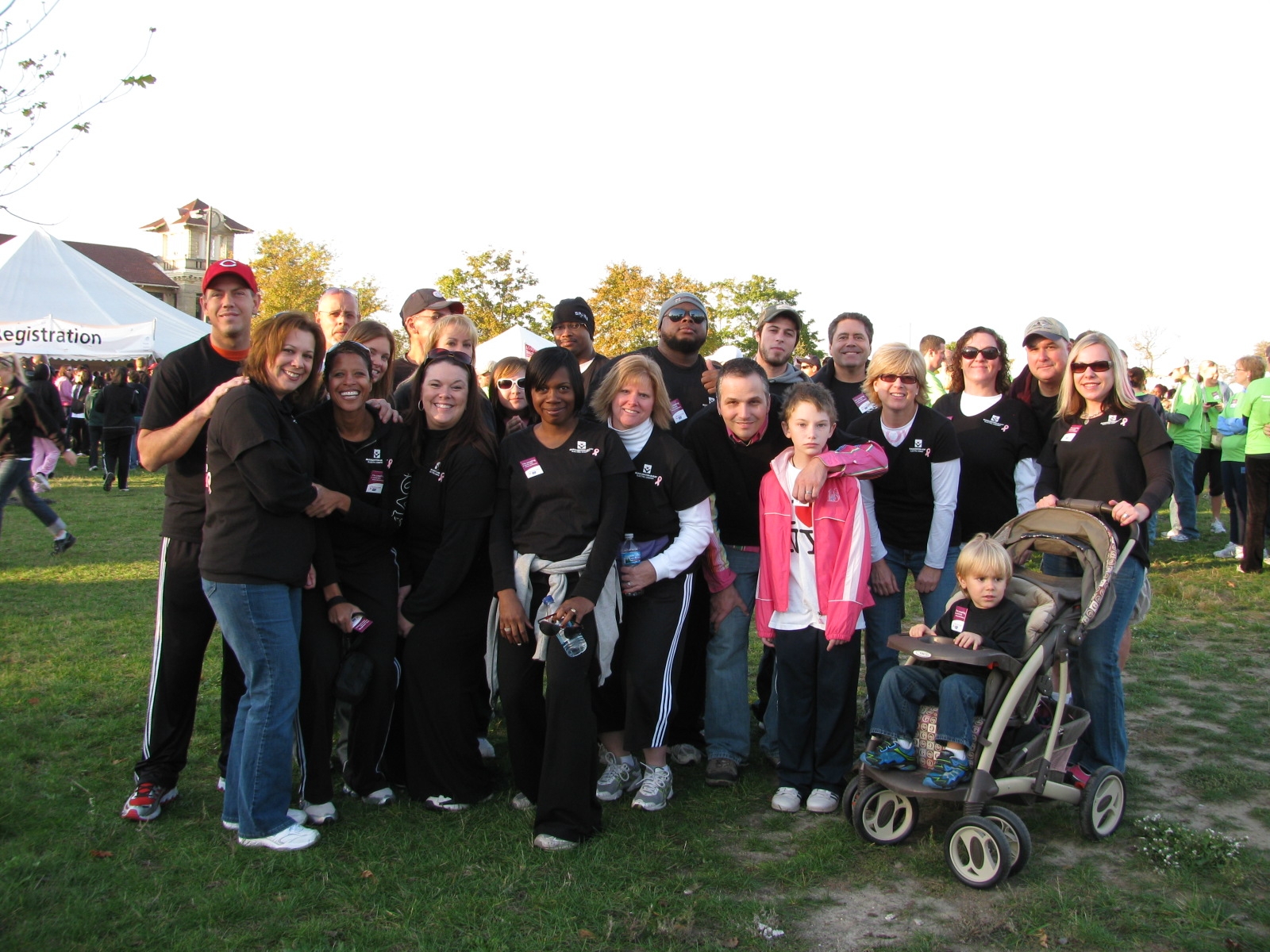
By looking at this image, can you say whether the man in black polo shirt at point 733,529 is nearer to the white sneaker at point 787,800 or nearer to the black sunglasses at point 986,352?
the white sneaker at point 787,800

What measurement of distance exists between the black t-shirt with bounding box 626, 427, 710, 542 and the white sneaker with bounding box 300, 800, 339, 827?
1.90 metres

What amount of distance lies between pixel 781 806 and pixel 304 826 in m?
2.22

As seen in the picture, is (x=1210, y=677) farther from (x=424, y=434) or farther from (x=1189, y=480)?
(x=1189, y=480)

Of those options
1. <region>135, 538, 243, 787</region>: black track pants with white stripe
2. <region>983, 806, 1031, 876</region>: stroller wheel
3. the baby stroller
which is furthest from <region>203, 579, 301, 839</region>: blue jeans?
<region>983, 806, 1031, 876</region>: stroller wheel

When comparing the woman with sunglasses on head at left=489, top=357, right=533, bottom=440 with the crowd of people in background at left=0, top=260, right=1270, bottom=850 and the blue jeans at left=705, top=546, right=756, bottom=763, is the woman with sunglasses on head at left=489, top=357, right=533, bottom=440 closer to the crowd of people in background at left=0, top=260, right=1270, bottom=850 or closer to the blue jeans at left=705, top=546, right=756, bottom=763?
the crowd of people in background at left=0, top=260, right=1270, bottom=850

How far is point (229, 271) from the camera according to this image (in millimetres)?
4352

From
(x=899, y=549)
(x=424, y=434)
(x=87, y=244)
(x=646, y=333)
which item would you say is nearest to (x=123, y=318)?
(x=424, y=434)

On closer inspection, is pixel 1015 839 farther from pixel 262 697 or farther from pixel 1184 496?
pixel 1184 496

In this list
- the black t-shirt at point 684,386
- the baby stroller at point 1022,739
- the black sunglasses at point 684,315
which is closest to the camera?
the baby stroller at point 1022,739

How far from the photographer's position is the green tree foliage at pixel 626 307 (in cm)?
3878

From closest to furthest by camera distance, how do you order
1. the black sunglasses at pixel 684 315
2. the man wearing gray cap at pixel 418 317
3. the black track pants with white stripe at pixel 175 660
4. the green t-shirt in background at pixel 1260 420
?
1. the black track pants with white stripe at pixel 175 660
2. the black sunglasses at pixel 684 315
3. the man wearing gray cap at pixel 418 317
4. the green t-shirt in background at pixel 1260 420

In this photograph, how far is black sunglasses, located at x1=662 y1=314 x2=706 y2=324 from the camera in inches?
221

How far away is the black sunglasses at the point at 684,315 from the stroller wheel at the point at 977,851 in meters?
3.17

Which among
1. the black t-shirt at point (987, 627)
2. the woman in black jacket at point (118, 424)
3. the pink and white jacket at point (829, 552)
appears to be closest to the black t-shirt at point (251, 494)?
the pink and white jacket at point (829, 552)
